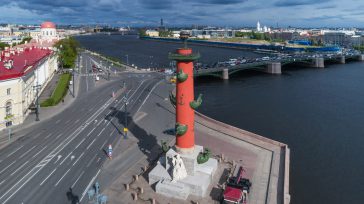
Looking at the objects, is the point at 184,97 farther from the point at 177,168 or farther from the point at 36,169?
the point at 36,169

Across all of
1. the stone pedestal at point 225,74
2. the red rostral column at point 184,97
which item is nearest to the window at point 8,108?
the red rostral column at point 184,97

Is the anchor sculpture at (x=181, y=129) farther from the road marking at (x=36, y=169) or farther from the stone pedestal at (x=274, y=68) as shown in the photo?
the stone pedestal at (x=274, y=68)

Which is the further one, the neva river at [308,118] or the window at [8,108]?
the window at [8,108]

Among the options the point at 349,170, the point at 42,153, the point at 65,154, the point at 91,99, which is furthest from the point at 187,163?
the point at 91,99

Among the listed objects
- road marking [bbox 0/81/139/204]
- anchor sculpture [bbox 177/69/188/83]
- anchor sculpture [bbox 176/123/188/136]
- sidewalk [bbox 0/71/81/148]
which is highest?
anchor sculpture [bbox 177/69/188/83]

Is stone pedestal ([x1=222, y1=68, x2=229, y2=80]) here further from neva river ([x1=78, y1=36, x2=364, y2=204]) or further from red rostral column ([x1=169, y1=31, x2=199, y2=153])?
red rostral column ([x1=169, y1=31, x2=199, y2=153])

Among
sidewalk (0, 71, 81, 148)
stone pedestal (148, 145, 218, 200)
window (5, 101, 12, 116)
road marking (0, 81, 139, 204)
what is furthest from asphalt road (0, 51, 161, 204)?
stone pedestal (148, 145, 218, 200)

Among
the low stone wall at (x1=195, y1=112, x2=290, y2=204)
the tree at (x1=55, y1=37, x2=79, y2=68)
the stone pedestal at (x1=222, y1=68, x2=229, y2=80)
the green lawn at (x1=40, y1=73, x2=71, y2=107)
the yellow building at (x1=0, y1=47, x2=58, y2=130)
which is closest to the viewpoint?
the low stone wall at (x1=195, y1=112, x2=290, y2=204)
